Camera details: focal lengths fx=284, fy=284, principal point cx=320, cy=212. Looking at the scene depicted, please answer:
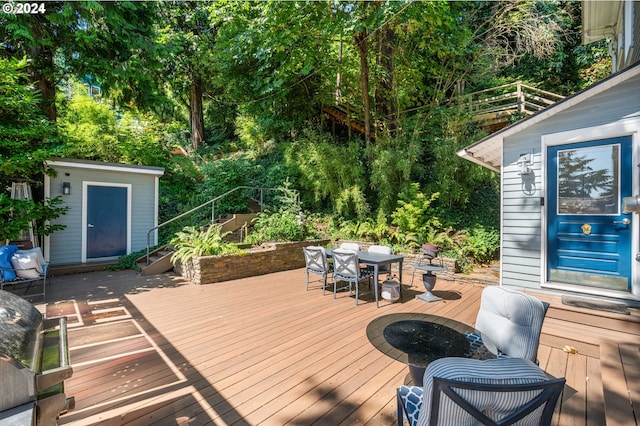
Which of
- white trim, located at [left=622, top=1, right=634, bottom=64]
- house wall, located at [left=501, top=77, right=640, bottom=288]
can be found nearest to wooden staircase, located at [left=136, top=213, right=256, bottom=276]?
house wall, located at [left=501, top=77, right=640, bottom=288]

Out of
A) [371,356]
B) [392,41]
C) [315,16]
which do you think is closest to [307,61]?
[315,16]

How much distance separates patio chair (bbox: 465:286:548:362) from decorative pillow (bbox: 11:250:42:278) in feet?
20.4

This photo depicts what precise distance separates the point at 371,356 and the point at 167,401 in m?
1.83

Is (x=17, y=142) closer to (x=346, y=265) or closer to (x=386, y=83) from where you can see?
(x=346, y=265)

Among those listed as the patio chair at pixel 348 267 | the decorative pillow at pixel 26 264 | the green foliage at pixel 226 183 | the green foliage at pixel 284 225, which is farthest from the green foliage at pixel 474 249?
the decorative pillow at pixel 26 264

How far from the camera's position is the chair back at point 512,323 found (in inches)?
80.9

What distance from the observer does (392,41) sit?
8688 millimetres

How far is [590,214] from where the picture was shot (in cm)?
374

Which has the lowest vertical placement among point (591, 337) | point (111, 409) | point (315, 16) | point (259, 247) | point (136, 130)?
point (111, 409)

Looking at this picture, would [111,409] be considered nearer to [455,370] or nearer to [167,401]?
[167,401]

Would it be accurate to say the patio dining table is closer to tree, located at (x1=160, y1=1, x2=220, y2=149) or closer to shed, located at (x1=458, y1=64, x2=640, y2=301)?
shed, located at (x1=458, y1=64, x2=640, y2=301)

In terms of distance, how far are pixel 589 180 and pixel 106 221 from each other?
976cm

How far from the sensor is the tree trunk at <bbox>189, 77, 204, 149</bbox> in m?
13.1
